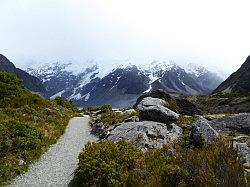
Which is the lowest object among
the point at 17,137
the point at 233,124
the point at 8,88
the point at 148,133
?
the point at 17,137

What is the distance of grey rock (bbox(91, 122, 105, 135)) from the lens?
33875 millimetres

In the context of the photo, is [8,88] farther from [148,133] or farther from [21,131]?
[148,133]

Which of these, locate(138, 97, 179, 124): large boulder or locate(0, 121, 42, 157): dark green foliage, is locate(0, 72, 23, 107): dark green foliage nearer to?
locate(0, 121, 42, 157): dark green foliage

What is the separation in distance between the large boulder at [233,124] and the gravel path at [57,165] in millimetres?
8780

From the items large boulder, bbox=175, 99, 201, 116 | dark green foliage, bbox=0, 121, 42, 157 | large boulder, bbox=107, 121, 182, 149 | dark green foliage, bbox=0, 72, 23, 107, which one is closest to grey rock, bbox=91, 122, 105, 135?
large boulder, bbox=107, 121, 182, 149

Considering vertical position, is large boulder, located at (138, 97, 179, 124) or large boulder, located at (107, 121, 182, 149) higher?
large boulder, located at (138, 97, 179, 124)

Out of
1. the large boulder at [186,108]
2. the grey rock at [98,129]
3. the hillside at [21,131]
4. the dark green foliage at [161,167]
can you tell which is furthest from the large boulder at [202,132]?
the large boulder at [186,108]

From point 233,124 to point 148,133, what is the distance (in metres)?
7.06

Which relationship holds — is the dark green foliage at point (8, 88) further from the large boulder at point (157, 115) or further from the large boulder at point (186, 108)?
the large boulder at point (186, 108)

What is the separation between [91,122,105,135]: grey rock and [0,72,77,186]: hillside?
2.69 metres

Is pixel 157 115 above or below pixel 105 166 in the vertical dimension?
above

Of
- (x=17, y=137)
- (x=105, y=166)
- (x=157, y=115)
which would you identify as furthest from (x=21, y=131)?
(x=157, y=115)

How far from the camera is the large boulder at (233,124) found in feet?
94.4

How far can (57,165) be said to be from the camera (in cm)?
2159
